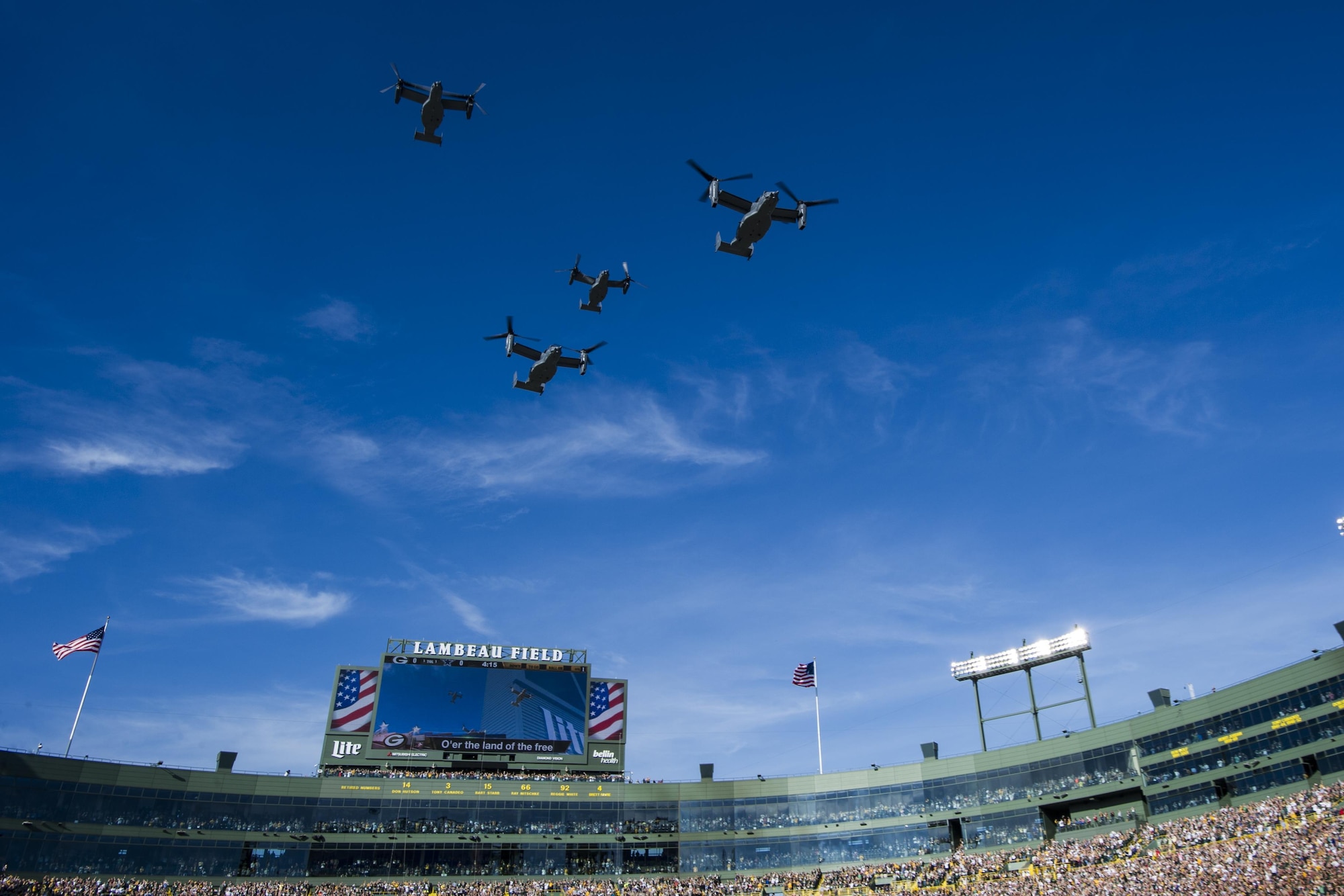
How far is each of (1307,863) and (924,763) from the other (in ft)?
133

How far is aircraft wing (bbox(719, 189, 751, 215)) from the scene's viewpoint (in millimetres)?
44906

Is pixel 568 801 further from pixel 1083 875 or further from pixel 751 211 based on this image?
pixel 751 211

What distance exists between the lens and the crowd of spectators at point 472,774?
85438 mm

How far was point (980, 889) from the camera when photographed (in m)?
70.4

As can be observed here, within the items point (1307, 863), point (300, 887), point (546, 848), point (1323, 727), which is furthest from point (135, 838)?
point (1323, 727)

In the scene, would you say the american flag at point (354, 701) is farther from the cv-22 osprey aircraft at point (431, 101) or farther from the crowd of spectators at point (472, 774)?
the cv-22 osprey aircraft at point (431, 101)

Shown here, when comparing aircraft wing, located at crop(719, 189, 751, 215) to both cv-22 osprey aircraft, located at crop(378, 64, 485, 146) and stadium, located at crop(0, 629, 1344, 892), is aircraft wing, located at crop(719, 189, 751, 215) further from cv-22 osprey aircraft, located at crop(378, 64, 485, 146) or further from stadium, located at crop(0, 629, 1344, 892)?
stadium, located at crop(0, 629, 1344, 892)

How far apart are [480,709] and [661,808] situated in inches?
809

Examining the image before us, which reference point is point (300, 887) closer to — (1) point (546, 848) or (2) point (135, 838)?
(2) point (135, 838)

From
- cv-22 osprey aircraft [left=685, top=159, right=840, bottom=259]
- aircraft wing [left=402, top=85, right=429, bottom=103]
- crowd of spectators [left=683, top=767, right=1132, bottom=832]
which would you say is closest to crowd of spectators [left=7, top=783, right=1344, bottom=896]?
crowd of spectators [left=683, top=767, right=1132, bottom=832]

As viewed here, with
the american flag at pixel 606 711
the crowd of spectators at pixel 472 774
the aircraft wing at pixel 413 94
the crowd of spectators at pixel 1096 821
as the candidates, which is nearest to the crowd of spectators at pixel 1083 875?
the crowd of spectators at pixel 1096 821

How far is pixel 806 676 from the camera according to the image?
90.1 meters

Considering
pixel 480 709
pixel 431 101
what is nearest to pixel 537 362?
pixel 431 101

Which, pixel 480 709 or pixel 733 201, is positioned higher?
pixel 733 201
